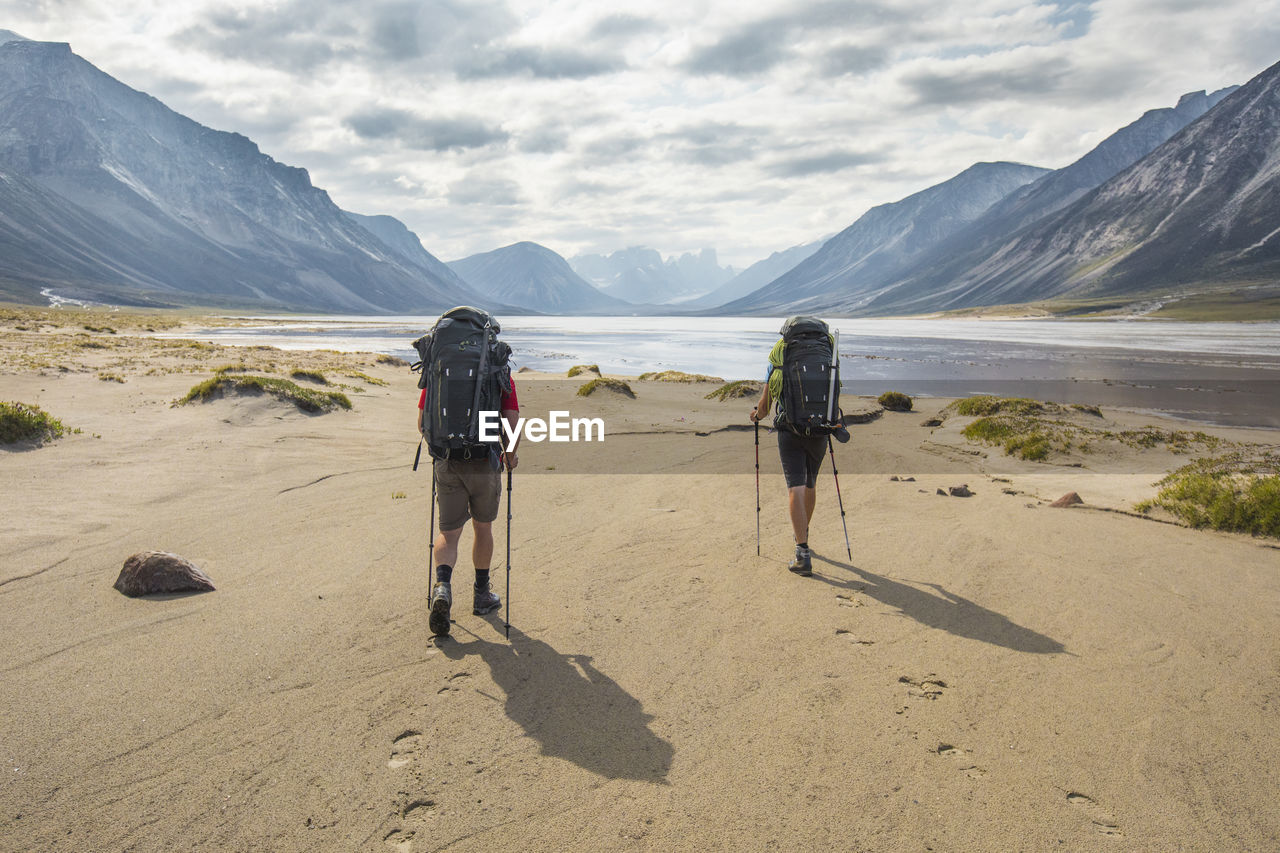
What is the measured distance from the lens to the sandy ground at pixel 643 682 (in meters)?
3.72

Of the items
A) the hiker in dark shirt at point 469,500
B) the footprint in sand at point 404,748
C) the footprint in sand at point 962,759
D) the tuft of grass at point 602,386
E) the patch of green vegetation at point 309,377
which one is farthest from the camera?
the tuft of grass at point 602,386

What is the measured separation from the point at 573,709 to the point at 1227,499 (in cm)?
897

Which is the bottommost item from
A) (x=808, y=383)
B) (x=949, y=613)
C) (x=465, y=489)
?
(x=949, y=613)

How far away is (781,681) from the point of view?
5188mm

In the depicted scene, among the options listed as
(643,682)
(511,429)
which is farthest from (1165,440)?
(511,429)

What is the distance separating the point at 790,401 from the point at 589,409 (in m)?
16.0

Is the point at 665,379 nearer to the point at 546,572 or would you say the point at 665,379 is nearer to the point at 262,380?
the point at 262,380

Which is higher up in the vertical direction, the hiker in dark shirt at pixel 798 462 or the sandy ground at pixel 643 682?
the hiker in dark shirt at pixel 798 462

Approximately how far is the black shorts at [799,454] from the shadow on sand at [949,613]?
1.09m

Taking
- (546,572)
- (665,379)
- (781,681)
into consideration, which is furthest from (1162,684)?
(665,379)

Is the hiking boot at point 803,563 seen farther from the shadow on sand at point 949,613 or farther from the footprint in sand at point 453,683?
the footprint in sand at point 453,683

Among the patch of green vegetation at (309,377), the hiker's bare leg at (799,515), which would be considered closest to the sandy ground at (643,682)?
the hiker's bare leg at (799,515)

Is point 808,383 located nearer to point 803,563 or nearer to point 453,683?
point 803,563

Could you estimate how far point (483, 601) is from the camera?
6586 mm
